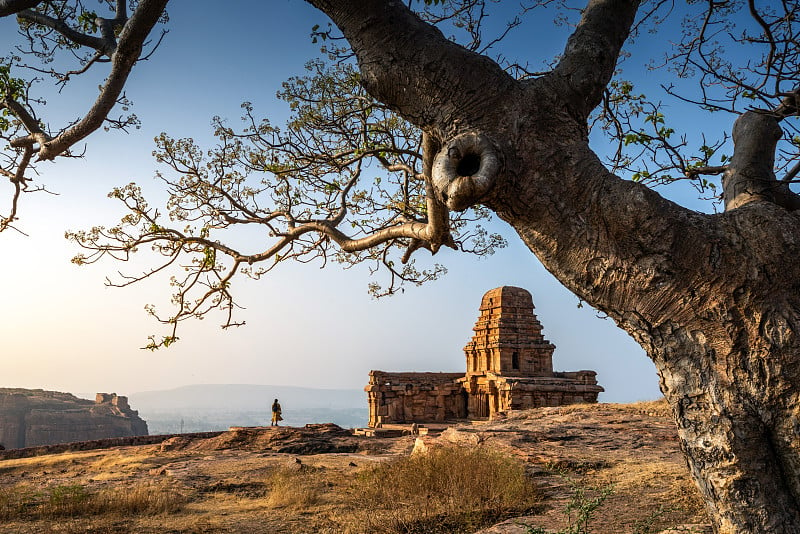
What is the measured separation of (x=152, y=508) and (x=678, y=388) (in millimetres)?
6652

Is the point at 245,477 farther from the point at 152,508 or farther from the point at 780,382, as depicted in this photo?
the point at 780,382

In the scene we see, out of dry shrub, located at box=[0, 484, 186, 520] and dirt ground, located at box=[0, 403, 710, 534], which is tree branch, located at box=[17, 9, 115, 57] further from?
dry shrub, located at box=[0, 484, 186, 520]

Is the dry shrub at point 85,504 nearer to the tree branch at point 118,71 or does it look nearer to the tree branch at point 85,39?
the tree branch at point 118,71

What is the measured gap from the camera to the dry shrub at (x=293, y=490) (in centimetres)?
727

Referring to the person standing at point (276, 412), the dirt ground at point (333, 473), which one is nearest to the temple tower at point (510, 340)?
the dirt ground at point (333, 473)

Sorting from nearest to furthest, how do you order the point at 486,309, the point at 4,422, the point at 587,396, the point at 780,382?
the point at 780,382 → the point at 587,396 → the point at 486,309 → the point at 4,422

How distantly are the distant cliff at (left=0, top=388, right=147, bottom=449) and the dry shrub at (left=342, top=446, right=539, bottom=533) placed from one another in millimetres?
50900

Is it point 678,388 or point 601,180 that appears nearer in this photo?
point 678,388

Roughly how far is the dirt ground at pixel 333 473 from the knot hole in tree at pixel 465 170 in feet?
9.10

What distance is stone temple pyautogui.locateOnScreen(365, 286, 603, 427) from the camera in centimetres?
2367

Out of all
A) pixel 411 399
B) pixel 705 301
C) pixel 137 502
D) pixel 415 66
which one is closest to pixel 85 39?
pixel 415 66

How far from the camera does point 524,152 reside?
3441 mm

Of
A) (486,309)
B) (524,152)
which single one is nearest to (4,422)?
(486,309)

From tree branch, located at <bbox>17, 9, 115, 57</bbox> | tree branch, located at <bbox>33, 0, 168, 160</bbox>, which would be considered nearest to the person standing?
tree branch, located at <bbox>33, 0, 168, 160</bbox>
